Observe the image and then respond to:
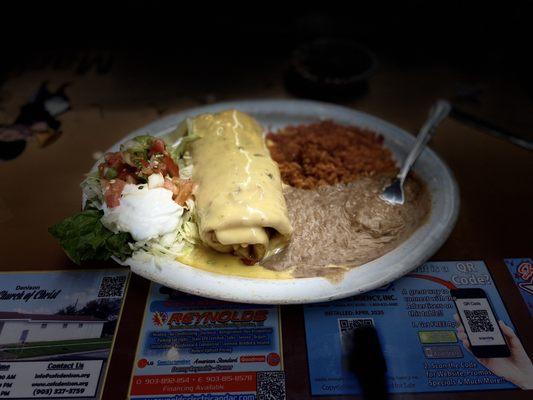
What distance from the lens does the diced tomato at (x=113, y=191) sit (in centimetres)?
199

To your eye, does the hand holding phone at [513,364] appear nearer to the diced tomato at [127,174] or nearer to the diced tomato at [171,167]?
the diced tomato at [171,167]

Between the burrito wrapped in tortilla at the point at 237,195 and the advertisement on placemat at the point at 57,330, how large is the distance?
1.90ft

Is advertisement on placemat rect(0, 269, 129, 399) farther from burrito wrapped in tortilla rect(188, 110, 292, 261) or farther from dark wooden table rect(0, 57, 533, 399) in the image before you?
burrito wrapped in tortilla rect(188, 110, 292, 261)

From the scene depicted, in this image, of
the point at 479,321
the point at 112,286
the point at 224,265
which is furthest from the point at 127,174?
the point at 479,321

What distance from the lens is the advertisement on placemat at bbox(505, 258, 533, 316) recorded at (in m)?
2.00

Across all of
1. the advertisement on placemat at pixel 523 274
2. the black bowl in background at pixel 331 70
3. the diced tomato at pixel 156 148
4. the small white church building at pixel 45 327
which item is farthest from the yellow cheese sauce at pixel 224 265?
the black bowl in background at pixel 331 70

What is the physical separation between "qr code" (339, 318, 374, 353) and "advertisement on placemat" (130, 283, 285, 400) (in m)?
0.29

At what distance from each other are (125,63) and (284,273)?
9.11 feet

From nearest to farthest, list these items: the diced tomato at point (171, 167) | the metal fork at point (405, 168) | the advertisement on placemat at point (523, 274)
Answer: the advertisement on placemat at point (523, 274) < the diced tomato at point (171, 167) < the metal fork at point (405, 168)

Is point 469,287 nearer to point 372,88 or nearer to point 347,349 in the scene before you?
point 347,349

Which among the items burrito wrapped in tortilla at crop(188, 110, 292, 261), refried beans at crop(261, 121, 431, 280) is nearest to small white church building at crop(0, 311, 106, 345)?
burrito wrapped in tortilla at crop(188, 110, 292, 261)

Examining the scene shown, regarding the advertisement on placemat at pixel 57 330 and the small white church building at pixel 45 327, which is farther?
the small white church building at pixel 45 327

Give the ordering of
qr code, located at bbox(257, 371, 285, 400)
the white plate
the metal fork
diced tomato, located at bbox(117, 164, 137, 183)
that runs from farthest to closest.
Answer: the metal fork → diced tomato, located at bbox(117, 164, 137, 183) → the white plate → qr code, located at bbox(257, 371, 285, 400)

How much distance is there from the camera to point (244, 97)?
133 inches
